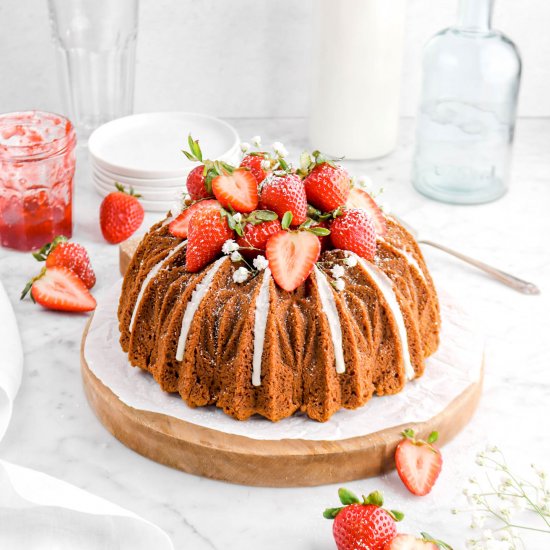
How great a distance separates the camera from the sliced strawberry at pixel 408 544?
1517mm

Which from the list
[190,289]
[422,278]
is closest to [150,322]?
[190,289]

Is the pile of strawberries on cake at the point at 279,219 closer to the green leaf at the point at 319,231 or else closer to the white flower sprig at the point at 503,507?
the green leaf at the point at 319,231

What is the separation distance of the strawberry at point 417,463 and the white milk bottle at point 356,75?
4.79ft

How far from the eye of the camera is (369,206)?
6.55ft

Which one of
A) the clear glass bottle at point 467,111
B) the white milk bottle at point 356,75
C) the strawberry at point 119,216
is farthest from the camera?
the white milk bottle at point 356,75

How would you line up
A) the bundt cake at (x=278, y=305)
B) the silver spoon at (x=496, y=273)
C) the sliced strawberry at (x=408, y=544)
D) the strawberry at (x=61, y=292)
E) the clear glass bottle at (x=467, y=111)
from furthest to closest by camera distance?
the clear glass bottle at (x=467, y=111)
the silver spoon at (x=496, y=273)
the strawberry at (x=61, y=292)
the bundt cake at (x=278, y=305)
the sliced strawberry at (x=408, y=544)

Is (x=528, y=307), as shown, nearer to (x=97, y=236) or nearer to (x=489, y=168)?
(x=489, y=168)

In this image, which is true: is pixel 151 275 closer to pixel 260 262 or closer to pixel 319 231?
pixel 260 262

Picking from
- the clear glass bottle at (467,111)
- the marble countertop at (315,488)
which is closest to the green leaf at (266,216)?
the marble countertop at (315,488)

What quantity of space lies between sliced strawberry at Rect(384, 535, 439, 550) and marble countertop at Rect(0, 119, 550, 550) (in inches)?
4.4

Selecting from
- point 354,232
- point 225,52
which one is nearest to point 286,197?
point 354,232

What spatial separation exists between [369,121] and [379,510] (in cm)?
170

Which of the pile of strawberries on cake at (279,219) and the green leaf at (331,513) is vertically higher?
the pile of strawberries on cake at (279,219)

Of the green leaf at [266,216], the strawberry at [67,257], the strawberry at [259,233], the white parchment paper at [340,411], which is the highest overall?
the green leaf at [266,216]
